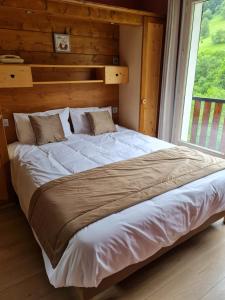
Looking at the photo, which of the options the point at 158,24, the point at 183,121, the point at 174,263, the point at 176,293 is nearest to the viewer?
the point at 176,293

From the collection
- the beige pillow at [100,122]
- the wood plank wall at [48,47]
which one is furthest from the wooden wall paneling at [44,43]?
the beige pillow at [100,122]

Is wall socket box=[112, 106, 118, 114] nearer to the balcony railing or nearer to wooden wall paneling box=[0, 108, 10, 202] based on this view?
the balcony railing

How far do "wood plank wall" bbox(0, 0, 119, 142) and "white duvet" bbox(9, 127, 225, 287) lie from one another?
0.84 metres

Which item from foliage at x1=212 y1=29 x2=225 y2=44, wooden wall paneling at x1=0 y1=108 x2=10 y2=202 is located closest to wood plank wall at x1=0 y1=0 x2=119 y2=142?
wooden wall paneling at x1=0 y1=108 x2=10 y2=202

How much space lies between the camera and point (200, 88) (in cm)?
321

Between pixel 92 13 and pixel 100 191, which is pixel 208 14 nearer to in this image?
pixel 92 13

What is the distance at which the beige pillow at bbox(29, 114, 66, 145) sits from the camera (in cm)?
265

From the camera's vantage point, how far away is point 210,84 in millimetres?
3068

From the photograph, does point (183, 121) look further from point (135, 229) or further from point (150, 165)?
point (135, 229)

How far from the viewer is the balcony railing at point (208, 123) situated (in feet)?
10.5

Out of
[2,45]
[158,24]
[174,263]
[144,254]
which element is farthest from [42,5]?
[174,263]

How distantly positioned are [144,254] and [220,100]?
2.54 m

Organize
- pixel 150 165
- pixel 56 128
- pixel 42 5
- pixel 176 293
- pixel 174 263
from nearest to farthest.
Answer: pixel 176 293 → pixel 174 263 → pixel 150 165 → pixel 42 5 → pixel 56 128

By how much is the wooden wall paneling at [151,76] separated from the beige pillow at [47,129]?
126cm
